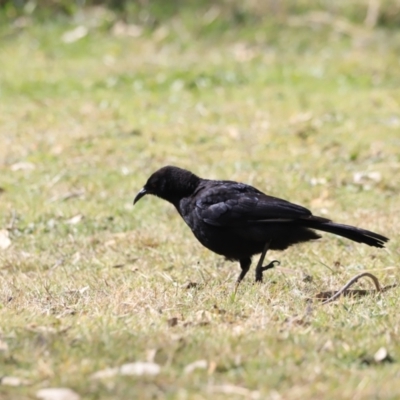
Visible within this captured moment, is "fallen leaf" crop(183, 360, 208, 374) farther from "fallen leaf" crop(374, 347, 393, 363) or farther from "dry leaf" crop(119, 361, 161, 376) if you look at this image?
"fallen leaf" crop(374, 347, 393, 363)

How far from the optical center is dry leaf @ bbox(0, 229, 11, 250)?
287 inches

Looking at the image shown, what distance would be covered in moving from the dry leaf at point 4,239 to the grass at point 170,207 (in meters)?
0.04

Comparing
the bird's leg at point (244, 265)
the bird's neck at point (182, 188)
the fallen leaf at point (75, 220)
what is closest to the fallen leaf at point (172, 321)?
the bird's leg at point (244, 265)

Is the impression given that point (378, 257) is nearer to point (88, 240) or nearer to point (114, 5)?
point (88, 240)

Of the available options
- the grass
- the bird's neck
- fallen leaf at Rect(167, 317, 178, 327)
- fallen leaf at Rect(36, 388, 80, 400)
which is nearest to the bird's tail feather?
the grass

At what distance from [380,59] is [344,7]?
2.83 metres

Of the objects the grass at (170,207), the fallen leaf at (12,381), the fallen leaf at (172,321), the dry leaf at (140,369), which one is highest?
the fallen leaf at (12,381)

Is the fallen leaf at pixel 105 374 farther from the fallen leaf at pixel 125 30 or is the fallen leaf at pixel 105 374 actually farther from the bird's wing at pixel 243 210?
the fallen leaf at pixel 125 30

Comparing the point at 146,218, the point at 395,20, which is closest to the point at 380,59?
the point at 395,20

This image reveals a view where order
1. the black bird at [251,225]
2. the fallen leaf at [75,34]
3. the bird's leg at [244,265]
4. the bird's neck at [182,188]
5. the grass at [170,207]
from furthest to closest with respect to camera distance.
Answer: the fallen leaf at [75,34]
the bird's neck at [182,188]
the bird's leg at [244,265]
the black bird at [251,225]
the grass at [170,207]

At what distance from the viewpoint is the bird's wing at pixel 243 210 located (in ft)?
19.1

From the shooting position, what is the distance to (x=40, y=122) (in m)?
11.5

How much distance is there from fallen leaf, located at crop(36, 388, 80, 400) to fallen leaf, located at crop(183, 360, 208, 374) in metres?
0.47

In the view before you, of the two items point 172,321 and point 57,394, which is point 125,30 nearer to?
point 172,321
